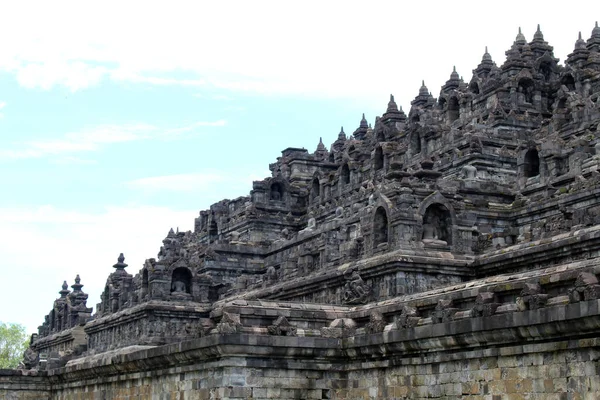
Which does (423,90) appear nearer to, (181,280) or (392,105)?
(392,105)

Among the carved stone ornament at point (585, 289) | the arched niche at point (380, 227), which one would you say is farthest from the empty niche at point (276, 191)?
the carved stone ornament at point (585, 289)

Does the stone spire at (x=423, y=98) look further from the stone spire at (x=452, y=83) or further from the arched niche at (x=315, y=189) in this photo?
the arched niche at (x=315, y=189)

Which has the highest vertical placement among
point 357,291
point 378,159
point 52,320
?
point 378,159

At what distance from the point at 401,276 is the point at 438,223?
3501 mm

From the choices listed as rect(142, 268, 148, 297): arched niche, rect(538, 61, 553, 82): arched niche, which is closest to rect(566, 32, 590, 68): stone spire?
rect(538, 61, 553, 82): arched niche

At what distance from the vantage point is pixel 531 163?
4606 cm

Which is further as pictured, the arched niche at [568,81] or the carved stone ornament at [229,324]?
the arched niche at [568,81]

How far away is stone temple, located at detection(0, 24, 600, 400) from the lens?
72.0ft

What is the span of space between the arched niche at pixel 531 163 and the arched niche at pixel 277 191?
2642 centimetres

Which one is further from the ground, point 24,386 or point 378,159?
point 378,159

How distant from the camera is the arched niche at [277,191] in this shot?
70188 millimetres

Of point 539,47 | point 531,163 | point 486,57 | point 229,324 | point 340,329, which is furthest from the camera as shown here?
point 486,57

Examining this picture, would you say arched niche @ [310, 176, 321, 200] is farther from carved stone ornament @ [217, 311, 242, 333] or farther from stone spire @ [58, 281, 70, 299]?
carved stone ornament @ [217, 311, 242, 333]

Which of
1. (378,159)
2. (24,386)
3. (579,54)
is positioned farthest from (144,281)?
(579,54)
